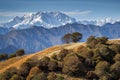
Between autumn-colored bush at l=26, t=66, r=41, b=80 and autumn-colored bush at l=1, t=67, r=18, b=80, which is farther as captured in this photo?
autumn-colored bush at l=1, t=67, r=18, b=80

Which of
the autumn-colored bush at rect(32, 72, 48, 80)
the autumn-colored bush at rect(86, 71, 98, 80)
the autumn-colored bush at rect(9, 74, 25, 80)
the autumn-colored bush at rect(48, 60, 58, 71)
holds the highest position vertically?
the autumn-colored bush at rect(48, 60, 58, 71)

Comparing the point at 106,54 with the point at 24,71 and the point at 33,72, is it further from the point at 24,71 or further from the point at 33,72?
the point at 24,71

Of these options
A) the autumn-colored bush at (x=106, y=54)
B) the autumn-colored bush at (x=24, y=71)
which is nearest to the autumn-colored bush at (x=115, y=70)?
the autumn-colored bush at (x=106, y=54)

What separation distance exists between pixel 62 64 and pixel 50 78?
14.7 m

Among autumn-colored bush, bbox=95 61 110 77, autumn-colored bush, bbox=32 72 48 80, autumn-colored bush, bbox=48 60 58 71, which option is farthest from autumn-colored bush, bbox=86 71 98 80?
autumn-colored bush, bbox=32 72 48 80

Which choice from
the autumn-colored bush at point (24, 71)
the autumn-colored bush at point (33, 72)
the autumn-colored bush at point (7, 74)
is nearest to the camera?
the autumn-colored bush at point (33, 72)

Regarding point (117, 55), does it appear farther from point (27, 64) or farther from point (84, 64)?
point (27, 64)

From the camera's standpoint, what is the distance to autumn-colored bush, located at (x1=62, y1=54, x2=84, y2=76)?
111 m

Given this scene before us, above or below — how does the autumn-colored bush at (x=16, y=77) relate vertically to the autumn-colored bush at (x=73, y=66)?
below

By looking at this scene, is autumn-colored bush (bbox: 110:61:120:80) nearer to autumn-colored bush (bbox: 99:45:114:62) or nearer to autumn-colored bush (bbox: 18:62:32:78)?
autumn-colored bush (bbox: 99:45:114:62)

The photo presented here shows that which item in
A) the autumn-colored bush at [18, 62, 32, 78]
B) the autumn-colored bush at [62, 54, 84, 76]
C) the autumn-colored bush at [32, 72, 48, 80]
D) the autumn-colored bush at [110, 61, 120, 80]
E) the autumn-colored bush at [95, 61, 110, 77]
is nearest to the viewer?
the autumn-colored bush at [32, 72, 48, 80]

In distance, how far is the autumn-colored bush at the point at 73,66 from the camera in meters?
111

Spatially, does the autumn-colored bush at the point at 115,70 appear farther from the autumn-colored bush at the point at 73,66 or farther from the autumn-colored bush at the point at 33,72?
the autumn-colored bush at the point at 33,72

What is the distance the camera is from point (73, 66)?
11050cm
